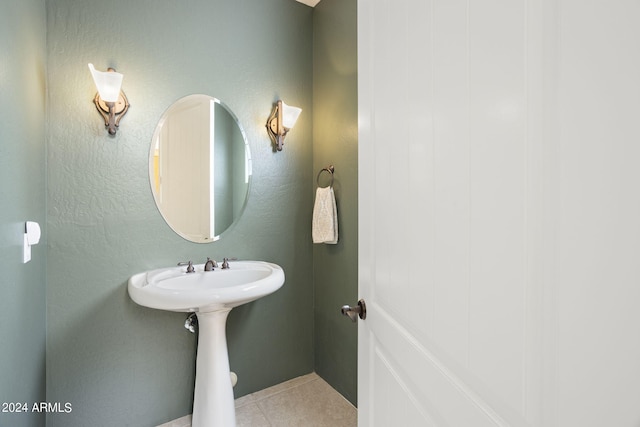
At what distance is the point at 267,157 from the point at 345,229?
0.69 m

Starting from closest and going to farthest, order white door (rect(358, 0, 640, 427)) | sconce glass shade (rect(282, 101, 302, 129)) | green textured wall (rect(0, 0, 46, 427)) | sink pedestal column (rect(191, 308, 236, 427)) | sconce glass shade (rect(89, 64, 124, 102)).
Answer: white door (rect(358, 0, 640, 427)) < green textured wall (rect(0, 0, 46, 427)) < sconce glass shade (rect(89, 64, 124, 102)) < sink pedestal column (rect(191, 308, 236, 427)) < sconce glass shade (rect(282, 101, 302, 129))

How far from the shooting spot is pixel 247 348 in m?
1.95

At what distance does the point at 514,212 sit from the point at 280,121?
172cm

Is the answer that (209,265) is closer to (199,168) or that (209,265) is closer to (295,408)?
(199,168)

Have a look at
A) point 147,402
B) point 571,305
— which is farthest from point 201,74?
point 571,305

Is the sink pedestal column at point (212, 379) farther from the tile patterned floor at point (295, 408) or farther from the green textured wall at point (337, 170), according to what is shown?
the green textured wall at point (337, 170)

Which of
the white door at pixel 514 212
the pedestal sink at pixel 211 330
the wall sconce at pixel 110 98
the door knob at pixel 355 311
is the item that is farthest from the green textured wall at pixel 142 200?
the white door at pixel 514 212

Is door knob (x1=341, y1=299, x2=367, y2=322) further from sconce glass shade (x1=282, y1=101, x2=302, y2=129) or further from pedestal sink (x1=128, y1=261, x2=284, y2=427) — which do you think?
sconce glass shade (x1=282, y1=101, x2=302, y2=129)

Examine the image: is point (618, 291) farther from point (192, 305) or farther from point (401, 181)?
point (192, 305)

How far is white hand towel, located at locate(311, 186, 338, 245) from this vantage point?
191 cm

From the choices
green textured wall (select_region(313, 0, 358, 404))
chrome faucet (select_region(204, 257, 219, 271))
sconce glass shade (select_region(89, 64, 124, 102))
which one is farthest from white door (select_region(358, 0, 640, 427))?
sconce glass shade (select_region(89, 64, 124, 102))

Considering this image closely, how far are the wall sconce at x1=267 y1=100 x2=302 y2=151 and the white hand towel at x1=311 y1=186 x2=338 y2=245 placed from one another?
429 mm

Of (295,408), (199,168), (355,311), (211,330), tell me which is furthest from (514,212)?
(295,408)

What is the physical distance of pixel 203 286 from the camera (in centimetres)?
163
